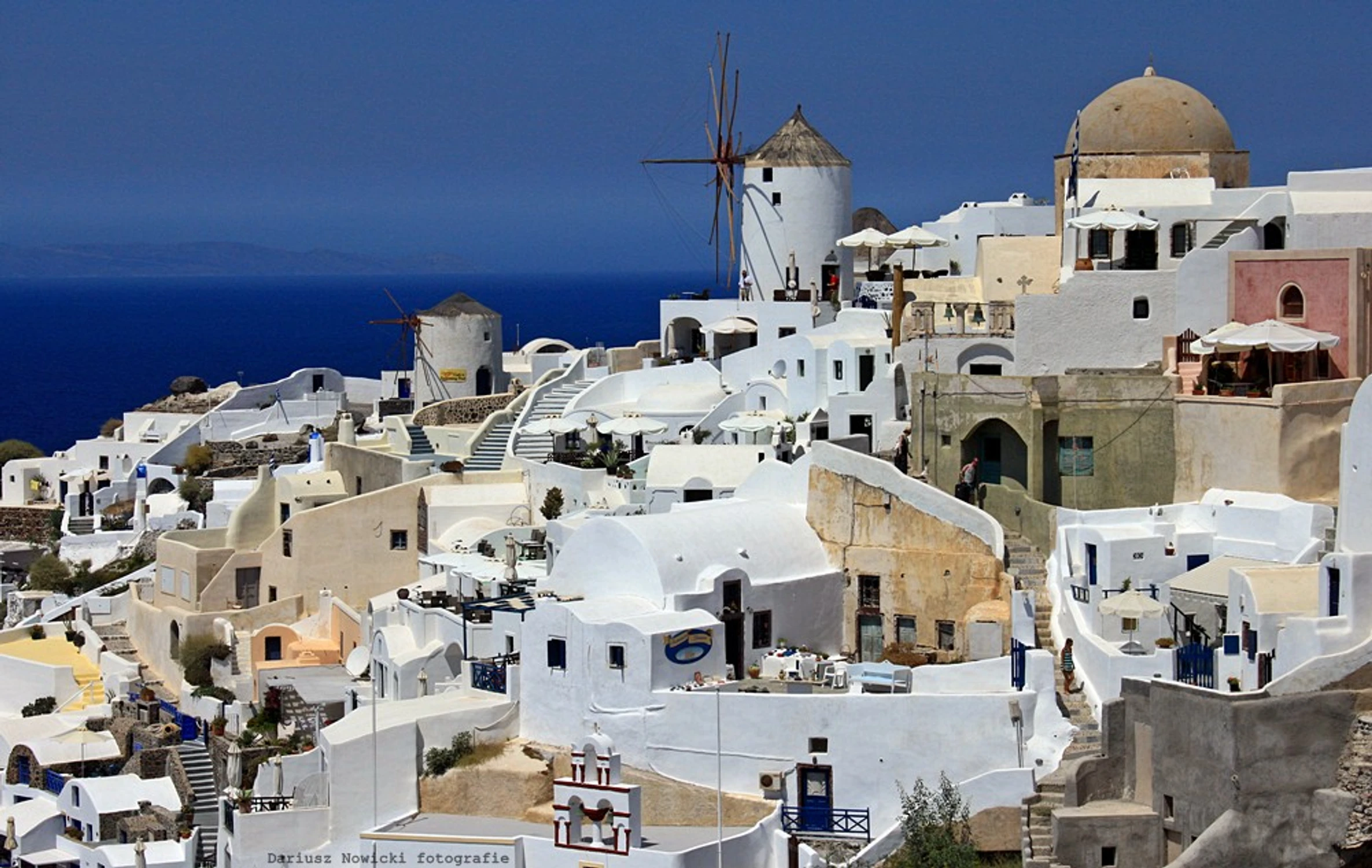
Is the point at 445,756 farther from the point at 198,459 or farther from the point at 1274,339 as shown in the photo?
the point at 198,459

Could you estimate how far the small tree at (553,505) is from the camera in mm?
47031

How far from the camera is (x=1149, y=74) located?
5159 cm

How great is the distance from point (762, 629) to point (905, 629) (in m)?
2.74

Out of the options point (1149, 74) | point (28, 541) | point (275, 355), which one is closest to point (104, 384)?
point (275, 355)

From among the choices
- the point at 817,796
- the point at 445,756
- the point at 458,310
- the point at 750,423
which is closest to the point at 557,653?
the point at 445,756

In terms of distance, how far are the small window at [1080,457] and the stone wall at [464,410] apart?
1955cm

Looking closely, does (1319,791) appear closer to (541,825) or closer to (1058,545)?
(1058,545)

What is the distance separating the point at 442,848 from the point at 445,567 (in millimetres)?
9945

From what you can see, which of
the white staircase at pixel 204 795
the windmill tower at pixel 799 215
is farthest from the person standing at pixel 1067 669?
the windmill tower at pixel 799 215

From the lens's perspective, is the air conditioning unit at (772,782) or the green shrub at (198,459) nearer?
the air conditioning unit at (772,782)

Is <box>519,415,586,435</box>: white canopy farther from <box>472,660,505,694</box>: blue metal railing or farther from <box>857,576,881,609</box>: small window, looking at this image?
<box>857,576,881,609</box>: small window

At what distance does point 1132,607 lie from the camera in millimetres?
34906

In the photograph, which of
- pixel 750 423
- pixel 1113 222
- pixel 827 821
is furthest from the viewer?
pixel 750 423

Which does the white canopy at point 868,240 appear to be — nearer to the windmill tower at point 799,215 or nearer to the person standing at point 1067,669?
the windmill tower at point 799,215
